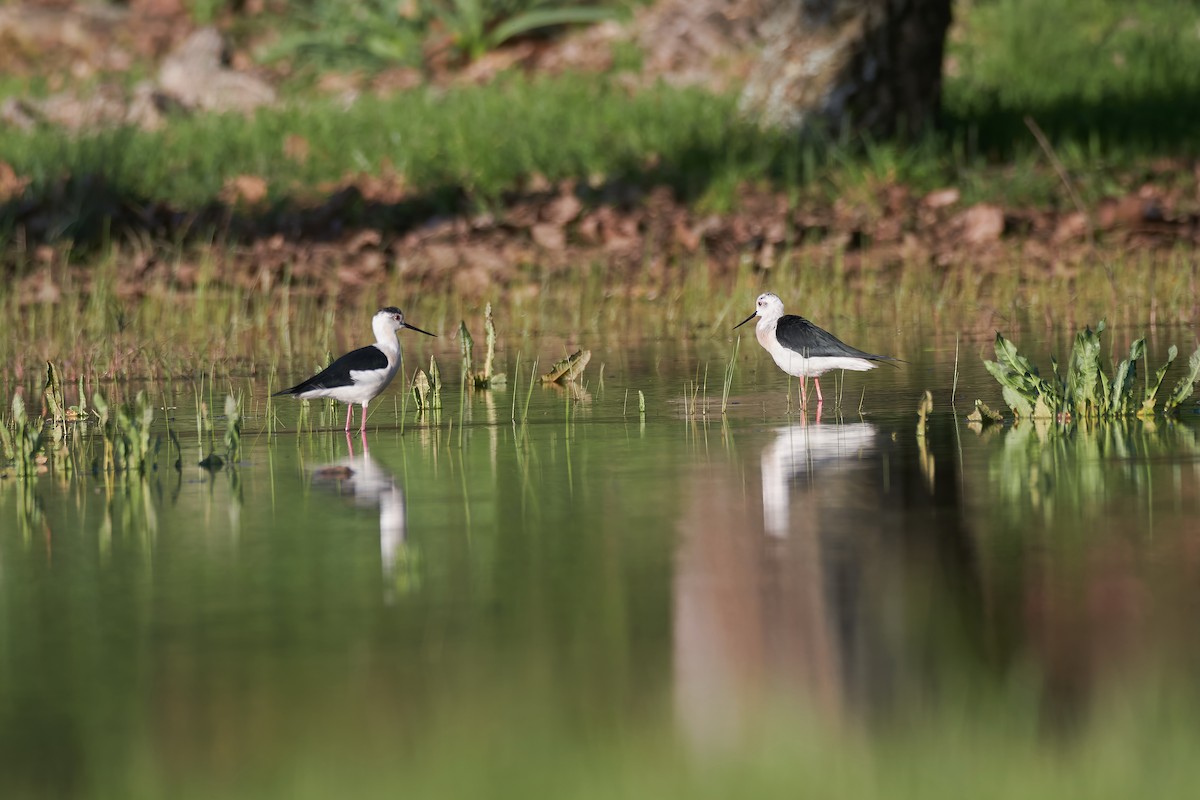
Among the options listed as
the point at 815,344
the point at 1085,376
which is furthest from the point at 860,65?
the point at 1085,376

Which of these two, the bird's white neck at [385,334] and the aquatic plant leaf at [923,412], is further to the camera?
the bird's white neck at [385,334]

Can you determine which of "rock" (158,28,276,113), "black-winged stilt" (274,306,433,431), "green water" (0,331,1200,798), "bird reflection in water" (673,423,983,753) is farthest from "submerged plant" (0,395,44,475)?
"rock" (158,28,276,113)

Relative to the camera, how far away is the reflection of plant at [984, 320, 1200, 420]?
23.1ft

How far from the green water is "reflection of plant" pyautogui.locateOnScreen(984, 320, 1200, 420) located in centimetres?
18

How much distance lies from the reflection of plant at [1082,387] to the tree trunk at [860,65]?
8.74 meters

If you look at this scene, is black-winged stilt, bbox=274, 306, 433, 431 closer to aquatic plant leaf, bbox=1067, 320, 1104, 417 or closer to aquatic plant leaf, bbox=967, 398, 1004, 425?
aquatic plant leaf, bbox=967, 398, 1004, 425

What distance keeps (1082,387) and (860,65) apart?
9.32 m

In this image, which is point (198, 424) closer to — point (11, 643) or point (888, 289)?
point (11, 643)

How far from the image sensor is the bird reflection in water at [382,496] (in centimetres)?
489

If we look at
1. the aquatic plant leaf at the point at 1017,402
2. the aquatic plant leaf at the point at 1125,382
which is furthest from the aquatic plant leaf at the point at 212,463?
the aquatic plant leaf at the point at 1125,382

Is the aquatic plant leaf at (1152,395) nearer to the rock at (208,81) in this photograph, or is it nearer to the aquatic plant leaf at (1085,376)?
the aquatic plant leaf at (1085,376)

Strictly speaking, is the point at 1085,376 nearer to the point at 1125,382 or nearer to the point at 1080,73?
the point at 1125,382

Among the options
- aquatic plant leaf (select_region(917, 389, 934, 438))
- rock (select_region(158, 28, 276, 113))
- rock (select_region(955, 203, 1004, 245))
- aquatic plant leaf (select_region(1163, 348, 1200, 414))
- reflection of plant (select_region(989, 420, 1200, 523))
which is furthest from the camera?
rock (select_region(158, 28, 276, 113))

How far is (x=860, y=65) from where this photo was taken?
52.7ft
